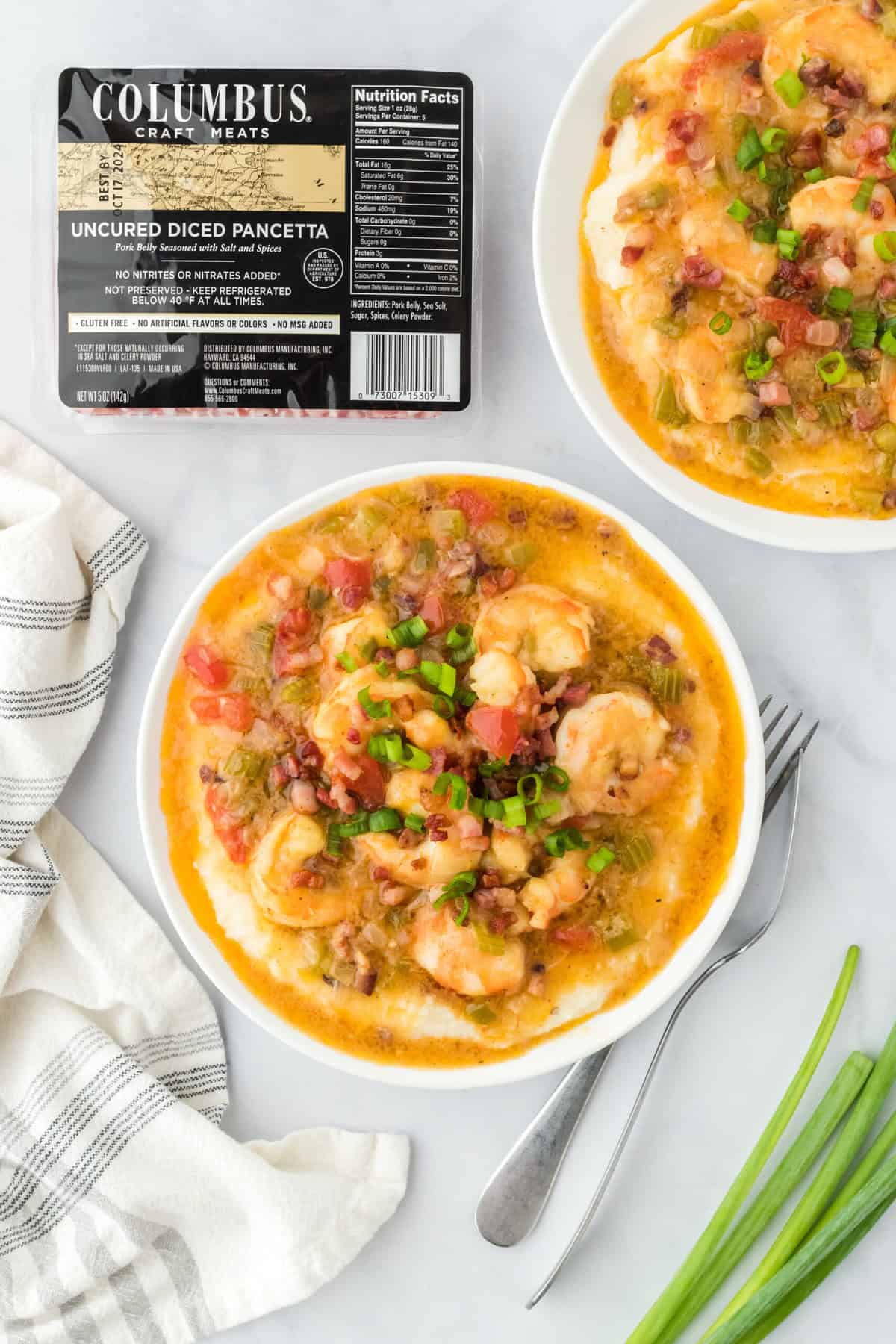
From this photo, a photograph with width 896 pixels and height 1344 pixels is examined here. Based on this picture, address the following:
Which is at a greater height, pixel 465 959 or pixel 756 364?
pixel 756 364

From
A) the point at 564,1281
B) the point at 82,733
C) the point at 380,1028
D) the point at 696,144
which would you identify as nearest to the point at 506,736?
the point at 380,1028

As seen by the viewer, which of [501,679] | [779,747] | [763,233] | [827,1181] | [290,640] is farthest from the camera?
[779,747]

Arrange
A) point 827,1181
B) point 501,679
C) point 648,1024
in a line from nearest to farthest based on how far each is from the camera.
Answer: point 501,679 → point 827,1181 → point 648,1024

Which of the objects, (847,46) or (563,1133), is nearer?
(847,46)

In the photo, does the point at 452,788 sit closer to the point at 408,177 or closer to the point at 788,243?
the point at 788,243

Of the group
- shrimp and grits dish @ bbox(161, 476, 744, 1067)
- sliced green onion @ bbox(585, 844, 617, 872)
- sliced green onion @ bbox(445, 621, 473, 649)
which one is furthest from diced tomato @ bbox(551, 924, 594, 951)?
sliced green onion @ bbox(445, 621, 473, 649)

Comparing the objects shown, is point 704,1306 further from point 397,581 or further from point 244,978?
point 397,581

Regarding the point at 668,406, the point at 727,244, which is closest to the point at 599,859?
the point at 668,406
